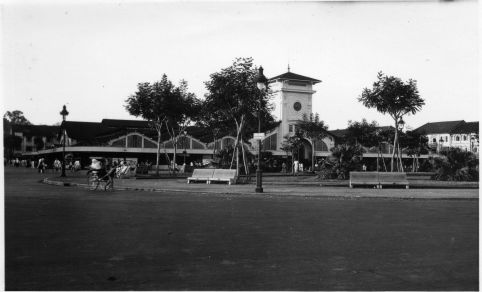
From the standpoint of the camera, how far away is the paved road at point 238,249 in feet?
18.5

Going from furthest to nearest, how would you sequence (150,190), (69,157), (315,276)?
(69,157), (150,190), (315,276)

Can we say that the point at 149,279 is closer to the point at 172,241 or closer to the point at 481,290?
the point at 172,241

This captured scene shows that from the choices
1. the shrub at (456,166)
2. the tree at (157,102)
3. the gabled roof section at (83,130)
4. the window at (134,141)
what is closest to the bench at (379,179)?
the shrub at (456,166)

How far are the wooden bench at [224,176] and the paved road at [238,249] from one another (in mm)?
13459

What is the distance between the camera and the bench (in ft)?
A: 75.1

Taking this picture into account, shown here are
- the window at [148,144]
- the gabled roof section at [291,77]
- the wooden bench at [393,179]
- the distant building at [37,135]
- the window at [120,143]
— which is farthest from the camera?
the distant building at [37,135]

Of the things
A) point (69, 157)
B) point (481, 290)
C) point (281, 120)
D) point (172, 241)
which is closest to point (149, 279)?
point (172, 241)

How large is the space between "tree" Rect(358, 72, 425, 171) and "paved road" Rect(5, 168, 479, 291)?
1917 cm

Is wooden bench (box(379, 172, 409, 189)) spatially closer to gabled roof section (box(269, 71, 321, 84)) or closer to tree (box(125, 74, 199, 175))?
tree (box(125, 74, 199, 175))

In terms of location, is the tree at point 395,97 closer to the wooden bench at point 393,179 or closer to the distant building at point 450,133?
the wooden bench at point 393,179

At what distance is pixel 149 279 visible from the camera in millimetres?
5723

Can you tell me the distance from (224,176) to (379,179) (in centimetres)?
735

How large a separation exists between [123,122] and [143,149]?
26.3 m

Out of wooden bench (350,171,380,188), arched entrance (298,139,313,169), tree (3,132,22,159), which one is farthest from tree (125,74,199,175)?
tree (3,132,22,159)
